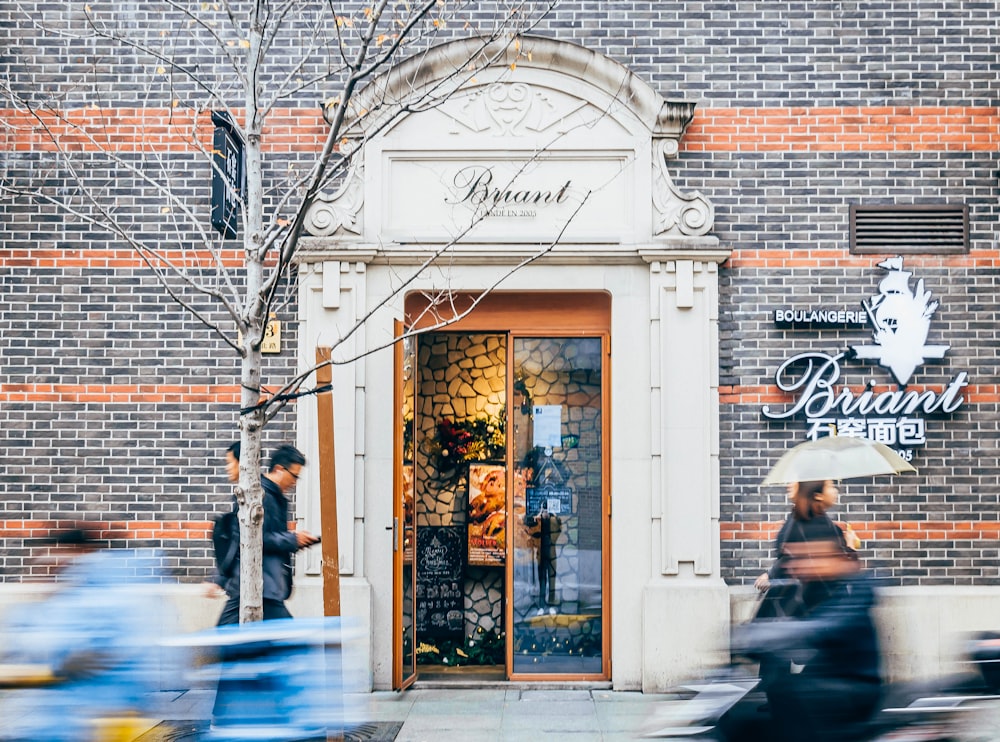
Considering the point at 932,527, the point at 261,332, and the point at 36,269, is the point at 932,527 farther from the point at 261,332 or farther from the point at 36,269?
the point at 36,269

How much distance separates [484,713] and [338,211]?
4.30m

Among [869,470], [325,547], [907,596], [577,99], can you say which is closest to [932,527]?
[907,596]

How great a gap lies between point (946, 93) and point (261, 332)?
6380mm

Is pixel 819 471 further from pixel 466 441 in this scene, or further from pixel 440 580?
pixel 440 580

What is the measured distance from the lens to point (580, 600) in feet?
27.5

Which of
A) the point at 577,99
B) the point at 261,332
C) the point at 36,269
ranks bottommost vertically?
the point at 261,332

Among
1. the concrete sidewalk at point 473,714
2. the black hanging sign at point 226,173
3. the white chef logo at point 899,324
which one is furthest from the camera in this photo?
the white chef logo at point 899,324

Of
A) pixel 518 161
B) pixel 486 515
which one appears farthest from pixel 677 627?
pixel 518 161

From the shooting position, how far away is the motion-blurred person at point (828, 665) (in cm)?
368

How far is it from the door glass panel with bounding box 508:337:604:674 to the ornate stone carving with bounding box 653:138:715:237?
47.5 inches

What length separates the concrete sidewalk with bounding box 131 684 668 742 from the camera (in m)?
6.83

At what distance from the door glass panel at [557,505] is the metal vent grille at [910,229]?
251cm

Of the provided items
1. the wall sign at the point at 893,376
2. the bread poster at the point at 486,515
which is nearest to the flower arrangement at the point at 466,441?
the bread poster at the point at 486,515

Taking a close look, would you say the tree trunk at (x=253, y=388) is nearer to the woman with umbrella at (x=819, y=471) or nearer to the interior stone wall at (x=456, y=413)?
the woman with umbrella at (x=819, y=471)
